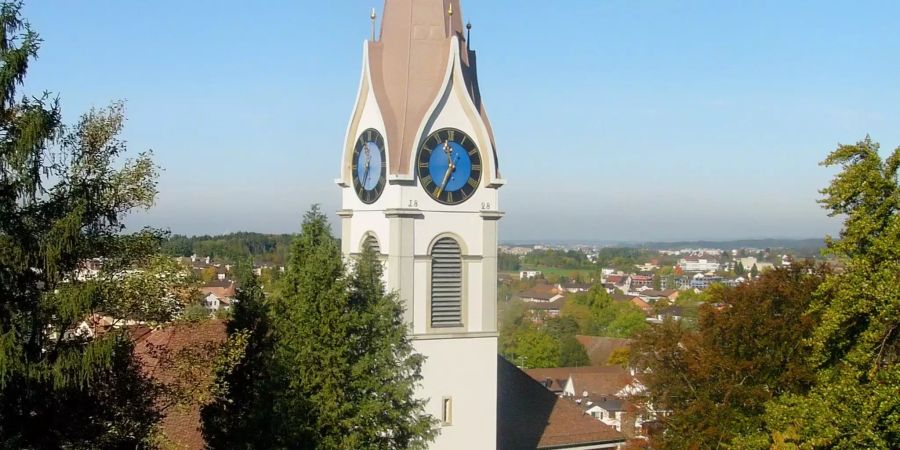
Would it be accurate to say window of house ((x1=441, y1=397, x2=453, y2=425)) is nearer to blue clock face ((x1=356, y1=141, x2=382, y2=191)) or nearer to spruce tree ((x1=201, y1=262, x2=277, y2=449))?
spruce tree ((x1=201, y1=262, x2=277, y2=449))

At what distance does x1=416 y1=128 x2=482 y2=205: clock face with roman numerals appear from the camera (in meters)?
26.1

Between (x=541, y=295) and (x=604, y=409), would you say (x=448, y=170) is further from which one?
(x=541, y=295)

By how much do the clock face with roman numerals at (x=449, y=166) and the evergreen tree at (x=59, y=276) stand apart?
834cm

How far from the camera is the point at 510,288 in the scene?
641ft

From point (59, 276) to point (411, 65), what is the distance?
11.0m

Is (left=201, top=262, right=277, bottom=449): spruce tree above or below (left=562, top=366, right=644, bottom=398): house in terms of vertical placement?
above

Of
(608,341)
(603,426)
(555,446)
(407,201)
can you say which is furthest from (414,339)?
(608,341)

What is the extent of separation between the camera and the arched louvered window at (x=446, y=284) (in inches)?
1041

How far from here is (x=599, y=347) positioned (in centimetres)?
10925

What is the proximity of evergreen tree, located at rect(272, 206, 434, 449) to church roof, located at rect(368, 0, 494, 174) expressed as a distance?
3.52 metres

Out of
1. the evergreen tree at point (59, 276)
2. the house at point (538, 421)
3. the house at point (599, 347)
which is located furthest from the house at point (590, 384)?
the evergreen tree at point (59, 276)

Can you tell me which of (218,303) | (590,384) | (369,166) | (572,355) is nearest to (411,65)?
(369,166)

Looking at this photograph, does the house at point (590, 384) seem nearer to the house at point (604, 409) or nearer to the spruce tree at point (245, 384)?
the house at point (604, 409)

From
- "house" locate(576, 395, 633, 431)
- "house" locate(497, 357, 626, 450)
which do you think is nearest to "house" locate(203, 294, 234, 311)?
"house" locate(497, 357, 626, 450)
